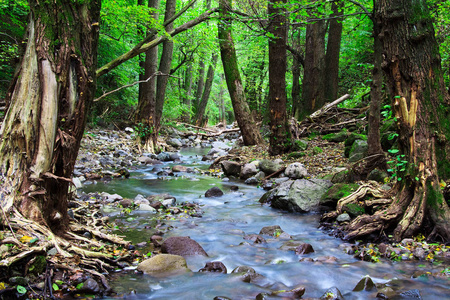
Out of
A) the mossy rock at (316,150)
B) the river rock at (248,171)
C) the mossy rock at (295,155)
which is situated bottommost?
the river rock at (248,171)

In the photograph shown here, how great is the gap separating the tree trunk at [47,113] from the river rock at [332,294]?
276 cm

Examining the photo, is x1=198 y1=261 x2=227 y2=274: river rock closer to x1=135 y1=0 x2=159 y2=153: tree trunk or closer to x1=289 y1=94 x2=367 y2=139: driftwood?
x1=289 y1=94 x2=367 y2=139: driftwood

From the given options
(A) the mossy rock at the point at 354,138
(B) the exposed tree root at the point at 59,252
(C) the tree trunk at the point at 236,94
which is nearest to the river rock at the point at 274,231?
(B) the exposed tree root at the point at 59,252

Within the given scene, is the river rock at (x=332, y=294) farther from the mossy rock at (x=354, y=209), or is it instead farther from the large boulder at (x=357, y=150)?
the large boulder at (x=357, y=150)

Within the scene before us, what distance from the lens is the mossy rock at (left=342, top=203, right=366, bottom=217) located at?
16.4 ft

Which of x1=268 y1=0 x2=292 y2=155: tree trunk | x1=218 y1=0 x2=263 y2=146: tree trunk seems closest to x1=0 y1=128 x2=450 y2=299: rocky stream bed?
x1=268 y1=0 x2=292 y2=155: tree trunk

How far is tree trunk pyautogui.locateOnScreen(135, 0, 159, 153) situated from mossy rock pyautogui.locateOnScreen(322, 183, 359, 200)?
9.16m

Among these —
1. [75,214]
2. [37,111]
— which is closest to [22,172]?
[37,111]

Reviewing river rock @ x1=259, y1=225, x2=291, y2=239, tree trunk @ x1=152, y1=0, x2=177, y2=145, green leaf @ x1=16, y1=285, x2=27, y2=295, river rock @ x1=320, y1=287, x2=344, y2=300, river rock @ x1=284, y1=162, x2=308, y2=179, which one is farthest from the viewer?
tree trunk @ x1=152, y1=0, x2=177, y2=145

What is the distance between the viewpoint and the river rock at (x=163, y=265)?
3.47 meters

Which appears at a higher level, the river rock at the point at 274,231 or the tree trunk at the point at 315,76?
the tree trunk at the point at 315,76

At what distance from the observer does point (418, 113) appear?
161 inches

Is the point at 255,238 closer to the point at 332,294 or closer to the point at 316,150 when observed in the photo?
the point at 332,294

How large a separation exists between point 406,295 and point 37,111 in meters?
3.95
